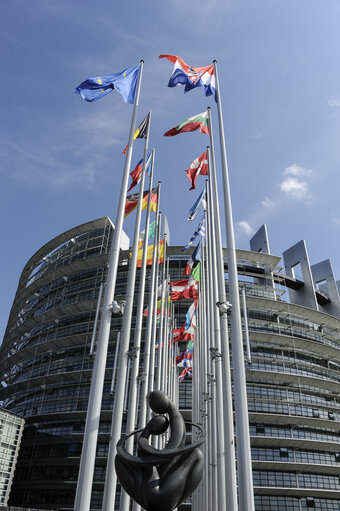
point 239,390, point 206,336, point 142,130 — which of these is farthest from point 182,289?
point 239,390

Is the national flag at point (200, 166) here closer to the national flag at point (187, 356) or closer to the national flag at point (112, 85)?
the national flag at point (112, 85)

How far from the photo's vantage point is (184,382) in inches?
2063

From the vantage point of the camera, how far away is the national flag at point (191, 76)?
17281mm

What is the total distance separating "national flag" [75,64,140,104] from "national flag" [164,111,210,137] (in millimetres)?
2479

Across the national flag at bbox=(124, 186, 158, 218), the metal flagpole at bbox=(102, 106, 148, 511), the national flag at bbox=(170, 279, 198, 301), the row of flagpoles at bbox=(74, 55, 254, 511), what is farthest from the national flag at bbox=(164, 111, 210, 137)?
the national flag at bbox=(170, 279, 198, 301)

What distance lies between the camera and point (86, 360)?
4978 cm

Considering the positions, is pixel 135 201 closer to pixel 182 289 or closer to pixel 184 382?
pixel 182 289

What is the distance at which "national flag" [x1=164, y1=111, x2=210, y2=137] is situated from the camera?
19.0 meters

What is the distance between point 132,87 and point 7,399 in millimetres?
52323

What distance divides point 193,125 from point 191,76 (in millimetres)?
2467

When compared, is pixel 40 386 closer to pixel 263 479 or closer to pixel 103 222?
pixel 103 222

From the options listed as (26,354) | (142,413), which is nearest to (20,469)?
(26,354)

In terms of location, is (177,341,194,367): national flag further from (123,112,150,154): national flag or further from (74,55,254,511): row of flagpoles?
(123,112,150,154): national flag

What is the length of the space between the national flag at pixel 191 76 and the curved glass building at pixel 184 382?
3715 centimetres
